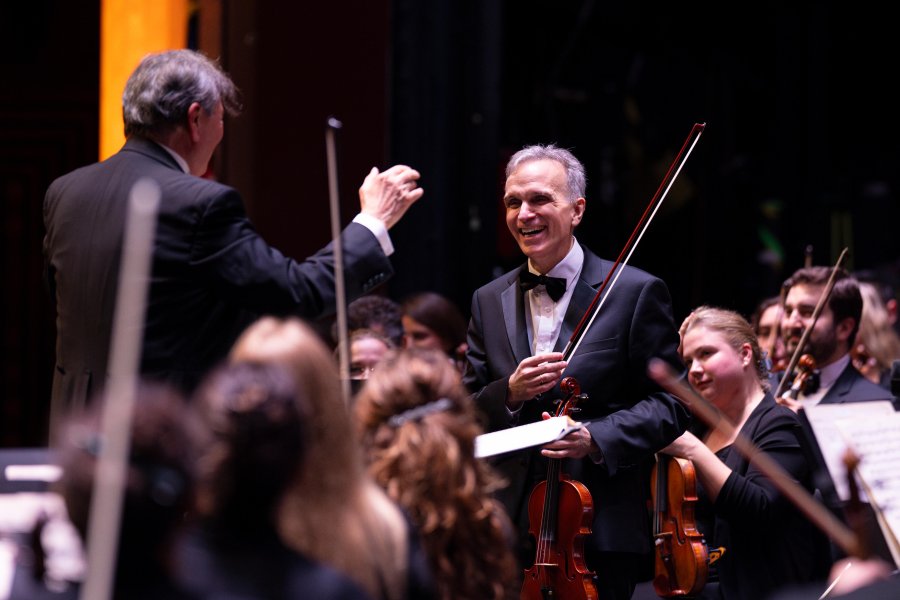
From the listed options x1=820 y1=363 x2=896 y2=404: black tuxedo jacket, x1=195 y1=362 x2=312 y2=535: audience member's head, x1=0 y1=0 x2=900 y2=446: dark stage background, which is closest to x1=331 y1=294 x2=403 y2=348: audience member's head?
x1=0 y1=0 x2=900 y2=446: dark stage background

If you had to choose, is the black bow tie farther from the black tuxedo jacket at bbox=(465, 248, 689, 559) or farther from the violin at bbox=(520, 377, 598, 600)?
the violin at bbox=(520, 377, 598, 600)

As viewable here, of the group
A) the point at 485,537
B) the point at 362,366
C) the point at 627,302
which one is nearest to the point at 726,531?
the point at 627,302

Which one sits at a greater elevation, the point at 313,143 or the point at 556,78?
the point at 556,78

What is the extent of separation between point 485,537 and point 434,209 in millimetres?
3180

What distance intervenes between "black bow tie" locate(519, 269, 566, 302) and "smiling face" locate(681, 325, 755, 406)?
0.71m

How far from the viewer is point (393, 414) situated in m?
2.26

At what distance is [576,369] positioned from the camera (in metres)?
3.36

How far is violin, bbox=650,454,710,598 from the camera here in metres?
3.48

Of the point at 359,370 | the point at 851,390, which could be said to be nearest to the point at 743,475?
the point at 851,390

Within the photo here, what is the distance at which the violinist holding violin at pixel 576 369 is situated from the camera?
3.25m

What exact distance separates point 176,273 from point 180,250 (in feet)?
0.16

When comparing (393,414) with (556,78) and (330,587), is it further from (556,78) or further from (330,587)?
(556,78)

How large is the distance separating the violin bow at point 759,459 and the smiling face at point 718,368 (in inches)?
2.5

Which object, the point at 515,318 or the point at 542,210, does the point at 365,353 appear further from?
the point at 542,210
